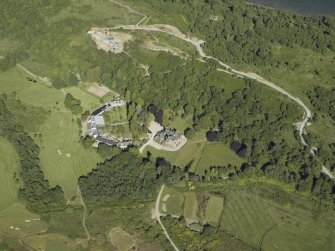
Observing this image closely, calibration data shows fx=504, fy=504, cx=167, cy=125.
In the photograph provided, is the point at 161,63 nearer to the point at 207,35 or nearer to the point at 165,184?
the point at 207,35

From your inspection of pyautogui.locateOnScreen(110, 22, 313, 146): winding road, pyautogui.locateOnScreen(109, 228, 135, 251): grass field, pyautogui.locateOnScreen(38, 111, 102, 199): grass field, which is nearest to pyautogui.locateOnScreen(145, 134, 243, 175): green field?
pyautogui.locateOnScreen(38, 111, 102, 199): grass field

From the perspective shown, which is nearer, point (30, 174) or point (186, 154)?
point (30, 174)

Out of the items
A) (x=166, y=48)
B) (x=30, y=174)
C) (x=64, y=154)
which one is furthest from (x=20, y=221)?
(x=166, y=48)

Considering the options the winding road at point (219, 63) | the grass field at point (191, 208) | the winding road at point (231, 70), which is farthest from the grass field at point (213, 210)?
→ the winding road at point (231, 70)

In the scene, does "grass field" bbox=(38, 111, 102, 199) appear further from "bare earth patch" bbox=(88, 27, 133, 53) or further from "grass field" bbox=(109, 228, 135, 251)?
"bare earth patch" bbox=(88, 27, 133, 53)

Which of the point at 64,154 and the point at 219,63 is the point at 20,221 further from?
the point at 219,63

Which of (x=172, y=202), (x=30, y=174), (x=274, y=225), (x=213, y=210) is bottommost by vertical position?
(x=30, y=174)

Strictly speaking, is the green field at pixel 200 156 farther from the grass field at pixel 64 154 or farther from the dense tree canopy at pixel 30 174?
the dense tree canopy at pixel 30 174
